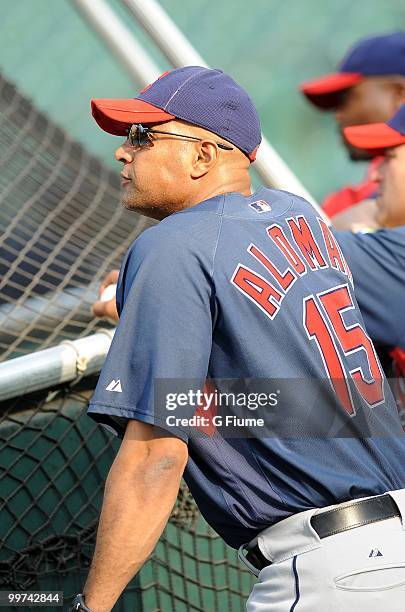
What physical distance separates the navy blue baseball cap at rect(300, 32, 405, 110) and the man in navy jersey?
1.77 m

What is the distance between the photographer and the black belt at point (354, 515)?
1.72 m

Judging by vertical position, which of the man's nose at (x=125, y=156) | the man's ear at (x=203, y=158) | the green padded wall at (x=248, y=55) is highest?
the man's nose at (x=125, y=156)

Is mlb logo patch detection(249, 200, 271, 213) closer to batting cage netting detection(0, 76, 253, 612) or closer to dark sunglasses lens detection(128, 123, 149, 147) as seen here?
dark sunglasses lens detection(128, 123, 149, 147)

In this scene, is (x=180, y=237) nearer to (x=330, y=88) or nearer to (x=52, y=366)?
(x=52, y=366)

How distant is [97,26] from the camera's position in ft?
10.0

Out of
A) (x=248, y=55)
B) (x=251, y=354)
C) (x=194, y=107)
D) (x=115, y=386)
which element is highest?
(x=194, y=107)

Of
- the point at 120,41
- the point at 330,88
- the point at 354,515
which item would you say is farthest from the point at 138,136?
the point at 330,88

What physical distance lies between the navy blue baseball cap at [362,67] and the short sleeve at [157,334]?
2087 mm

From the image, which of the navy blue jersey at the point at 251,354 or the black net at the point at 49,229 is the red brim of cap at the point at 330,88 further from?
the navy blue jersey at the point at 251,354

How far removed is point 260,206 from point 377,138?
84 centimetres

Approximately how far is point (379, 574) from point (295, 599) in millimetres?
140

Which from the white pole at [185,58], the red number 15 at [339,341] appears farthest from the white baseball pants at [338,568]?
the white pole at [185,58]

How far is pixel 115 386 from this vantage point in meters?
1.67

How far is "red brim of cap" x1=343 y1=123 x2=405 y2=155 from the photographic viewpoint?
2.59 metres
